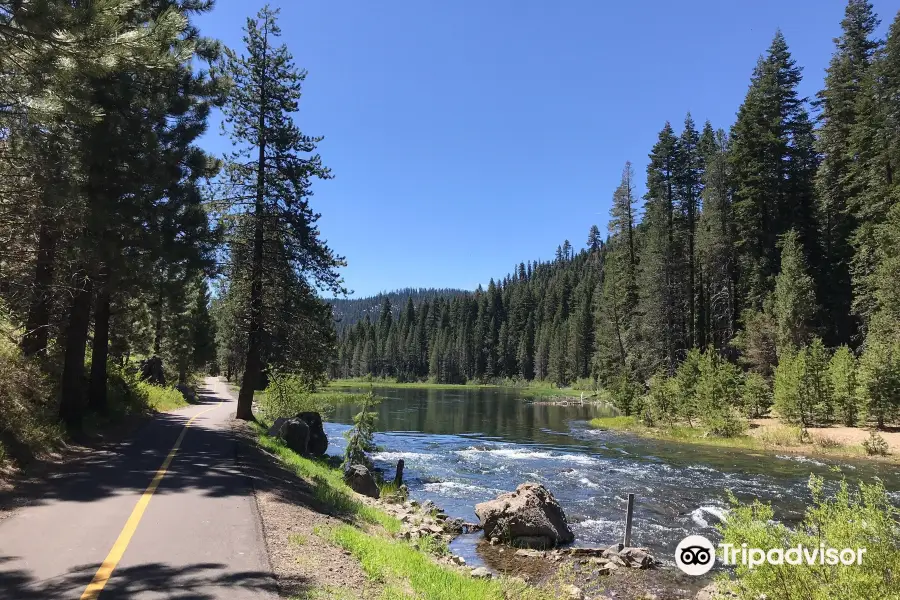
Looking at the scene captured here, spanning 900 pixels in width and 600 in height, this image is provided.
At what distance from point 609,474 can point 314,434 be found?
1163 centimetres

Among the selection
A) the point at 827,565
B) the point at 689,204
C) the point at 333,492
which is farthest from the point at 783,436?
the point at 689,204

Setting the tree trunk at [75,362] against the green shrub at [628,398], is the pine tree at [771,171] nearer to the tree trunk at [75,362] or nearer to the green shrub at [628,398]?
the green shrub at [628,398]

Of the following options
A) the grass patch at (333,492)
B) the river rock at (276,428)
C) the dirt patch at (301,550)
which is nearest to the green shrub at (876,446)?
the grass patch at (333,492)

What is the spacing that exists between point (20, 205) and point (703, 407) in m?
33.4

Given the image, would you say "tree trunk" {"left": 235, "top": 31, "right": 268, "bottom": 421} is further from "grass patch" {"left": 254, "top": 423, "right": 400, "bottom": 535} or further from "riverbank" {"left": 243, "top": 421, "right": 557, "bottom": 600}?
"riverbank" {"left": 243, "top": 421, "right": 557, "bottom": 600}

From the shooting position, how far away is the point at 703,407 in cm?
3148

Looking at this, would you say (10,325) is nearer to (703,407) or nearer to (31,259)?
(31,259)

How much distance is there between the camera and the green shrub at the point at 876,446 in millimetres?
21984

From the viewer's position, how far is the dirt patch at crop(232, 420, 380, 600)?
18.1 feet

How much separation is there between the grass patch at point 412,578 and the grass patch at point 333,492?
2.34m

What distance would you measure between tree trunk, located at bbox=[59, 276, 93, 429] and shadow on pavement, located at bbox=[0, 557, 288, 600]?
31.2ft

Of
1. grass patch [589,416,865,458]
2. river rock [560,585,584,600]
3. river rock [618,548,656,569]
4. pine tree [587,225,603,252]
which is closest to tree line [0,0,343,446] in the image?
river rock [560,585,584,600]

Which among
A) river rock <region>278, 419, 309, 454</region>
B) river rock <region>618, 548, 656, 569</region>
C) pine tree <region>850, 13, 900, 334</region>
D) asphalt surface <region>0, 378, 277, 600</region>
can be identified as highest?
pine tree <region>850, 13, 900, 334</region>

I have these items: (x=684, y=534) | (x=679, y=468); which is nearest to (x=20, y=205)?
(x=684, y=534)
